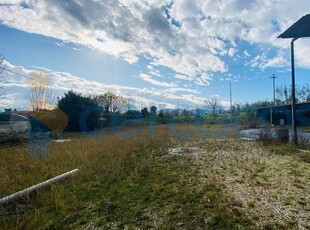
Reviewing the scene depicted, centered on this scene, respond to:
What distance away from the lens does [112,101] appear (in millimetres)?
31375

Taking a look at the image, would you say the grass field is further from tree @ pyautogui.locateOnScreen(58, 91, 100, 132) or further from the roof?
tree @ pyautogui.locateOnScreen(58, 91, 100, 132)

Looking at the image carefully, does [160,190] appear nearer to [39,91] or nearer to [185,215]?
[185,215]

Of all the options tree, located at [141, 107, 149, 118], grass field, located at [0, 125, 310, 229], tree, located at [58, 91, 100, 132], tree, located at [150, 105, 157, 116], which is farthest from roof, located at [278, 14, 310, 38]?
tree, located at [150, 105, 157, 116]

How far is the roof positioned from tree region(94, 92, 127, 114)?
2314 cm

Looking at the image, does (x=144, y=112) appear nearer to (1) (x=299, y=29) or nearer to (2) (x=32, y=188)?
(1) (x=299, y=29)

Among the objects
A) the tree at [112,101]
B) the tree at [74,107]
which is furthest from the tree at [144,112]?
the tree at [74,107]

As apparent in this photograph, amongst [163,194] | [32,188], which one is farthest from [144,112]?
[163,194]

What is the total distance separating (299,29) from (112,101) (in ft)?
82.7

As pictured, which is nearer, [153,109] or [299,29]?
[299,29]

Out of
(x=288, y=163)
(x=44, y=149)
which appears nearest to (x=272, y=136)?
(x=288, y=163)

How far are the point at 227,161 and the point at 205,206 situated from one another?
332cm

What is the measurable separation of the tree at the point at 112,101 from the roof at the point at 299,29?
23.1 m

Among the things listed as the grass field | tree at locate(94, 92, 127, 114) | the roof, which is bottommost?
the grass field

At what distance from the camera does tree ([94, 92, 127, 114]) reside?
30.2m
